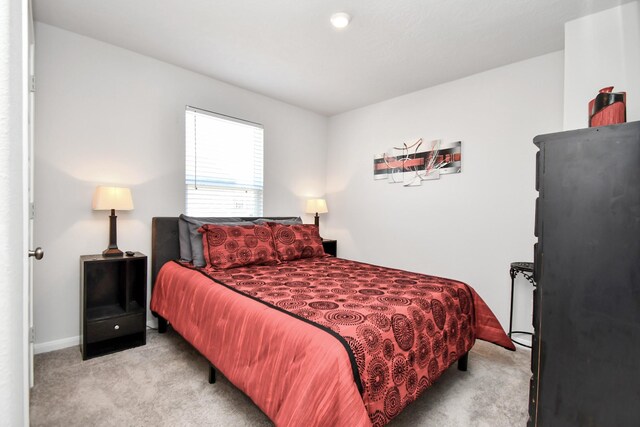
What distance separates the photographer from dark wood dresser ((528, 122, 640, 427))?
108 cm

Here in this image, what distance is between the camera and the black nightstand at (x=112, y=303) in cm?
234

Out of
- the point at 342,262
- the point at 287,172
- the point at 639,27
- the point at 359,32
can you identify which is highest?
the point at 359,32

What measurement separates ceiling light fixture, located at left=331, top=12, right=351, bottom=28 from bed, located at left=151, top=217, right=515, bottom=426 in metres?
1.92

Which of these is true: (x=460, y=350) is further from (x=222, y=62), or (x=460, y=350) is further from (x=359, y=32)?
(x=222, y=62)

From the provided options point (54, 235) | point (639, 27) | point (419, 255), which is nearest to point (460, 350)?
point (419, 255)

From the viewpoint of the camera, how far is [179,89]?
3.11 metres

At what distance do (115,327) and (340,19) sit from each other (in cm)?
296

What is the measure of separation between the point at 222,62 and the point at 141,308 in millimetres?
2394

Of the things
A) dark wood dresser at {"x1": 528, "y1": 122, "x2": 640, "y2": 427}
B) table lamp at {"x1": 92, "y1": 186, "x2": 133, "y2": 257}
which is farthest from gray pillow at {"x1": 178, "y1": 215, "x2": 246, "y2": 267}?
dark wood dresser at {"x1": 528, "y1": 122, "x2": 640, "y2": 427}

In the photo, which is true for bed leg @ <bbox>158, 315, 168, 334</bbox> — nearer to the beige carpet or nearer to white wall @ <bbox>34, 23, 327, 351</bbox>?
the beige carpet

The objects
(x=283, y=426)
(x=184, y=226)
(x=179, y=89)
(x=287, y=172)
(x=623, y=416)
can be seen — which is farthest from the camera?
(x=287, y=172)

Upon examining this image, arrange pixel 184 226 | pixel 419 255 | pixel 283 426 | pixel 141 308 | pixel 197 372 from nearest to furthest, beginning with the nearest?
pixel 283 426 → pixel 197 372 → pixel 141 308 → pixel 184 226 → pixel 419 255

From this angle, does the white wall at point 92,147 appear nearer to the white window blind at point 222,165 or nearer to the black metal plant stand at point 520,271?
the white window blind at point 222,165

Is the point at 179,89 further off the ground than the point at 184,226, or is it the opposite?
the point at 179,89
